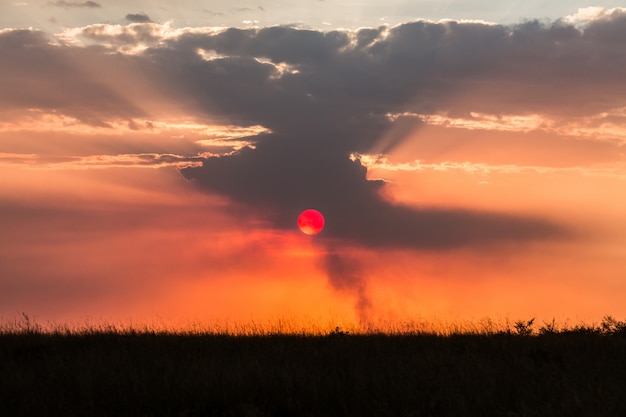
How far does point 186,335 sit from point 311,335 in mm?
3193

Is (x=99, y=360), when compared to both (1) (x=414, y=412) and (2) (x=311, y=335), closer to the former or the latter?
(2) (x=311, y=335)

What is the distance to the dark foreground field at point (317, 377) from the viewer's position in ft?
33.3

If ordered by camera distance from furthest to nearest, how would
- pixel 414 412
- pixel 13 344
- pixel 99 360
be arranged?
pixel 13 344 < pixel 99 360 < pixel 414 412

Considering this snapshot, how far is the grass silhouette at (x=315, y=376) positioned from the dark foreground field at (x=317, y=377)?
0.03 m

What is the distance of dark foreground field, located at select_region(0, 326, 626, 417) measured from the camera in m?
10.1

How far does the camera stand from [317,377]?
37.5 ft

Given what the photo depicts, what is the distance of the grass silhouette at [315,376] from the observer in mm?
10172

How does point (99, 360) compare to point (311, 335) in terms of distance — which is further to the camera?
point (311, 335)

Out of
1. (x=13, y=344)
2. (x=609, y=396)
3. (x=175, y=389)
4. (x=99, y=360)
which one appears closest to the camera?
(x=609, y=396)

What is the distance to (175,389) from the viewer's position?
10.9 meters

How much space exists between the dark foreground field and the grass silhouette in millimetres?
25

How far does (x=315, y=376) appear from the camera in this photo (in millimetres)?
11516

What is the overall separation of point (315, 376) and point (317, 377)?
0.08 meters

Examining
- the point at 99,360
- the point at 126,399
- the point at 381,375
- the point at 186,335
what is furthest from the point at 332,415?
the point at 186,335
